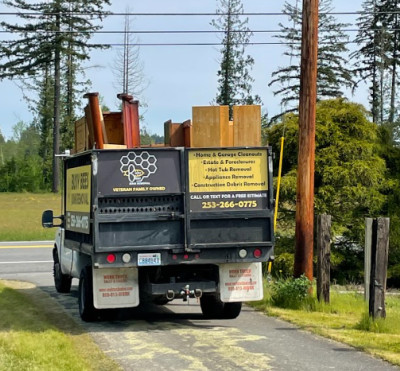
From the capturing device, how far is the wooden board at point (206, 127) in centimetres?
990

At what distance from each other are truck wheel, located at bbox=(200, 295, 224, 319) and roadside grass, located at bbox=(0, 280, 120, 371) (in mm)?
1981

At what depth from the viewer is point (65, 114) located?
61031mm

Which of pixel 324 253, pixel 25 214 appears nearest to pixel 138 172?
pixel 324 253

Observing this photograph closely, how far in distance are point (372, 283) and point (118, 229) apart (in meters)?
3.50

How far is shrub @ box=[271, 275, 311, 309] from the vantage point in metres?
11.8

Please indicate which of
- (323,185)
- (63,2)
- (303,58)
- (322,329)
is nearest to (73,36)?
(63,2)

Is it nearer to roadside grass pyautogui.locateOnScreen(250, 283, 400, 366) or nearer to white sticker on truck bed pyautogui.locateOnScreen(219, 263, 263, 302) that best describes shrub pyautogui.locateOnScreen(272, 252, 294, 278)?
roadside grass pyautogui.locateOnScreen(250, 283, 400, 366)

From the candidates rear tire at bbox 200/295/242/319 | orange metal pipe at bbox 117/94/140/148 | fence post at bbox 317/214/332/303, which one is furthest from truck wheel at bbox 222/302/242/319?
orange metal pipe at bbox 117/94/140/148

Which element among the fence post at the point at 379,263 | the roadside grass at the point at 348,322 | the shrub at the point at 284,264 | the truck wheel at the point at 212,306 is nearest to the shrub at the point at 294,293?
the roadside grass at the point at 348,322

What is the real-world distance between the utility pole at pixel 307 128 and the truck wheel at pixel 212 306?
6.67ft

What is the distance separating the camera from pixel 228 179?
9859mm

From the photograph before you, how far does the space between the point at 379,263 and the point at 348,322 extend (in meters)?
1.20

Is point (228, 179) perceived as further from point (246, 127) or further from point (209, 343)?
point (209, 343)

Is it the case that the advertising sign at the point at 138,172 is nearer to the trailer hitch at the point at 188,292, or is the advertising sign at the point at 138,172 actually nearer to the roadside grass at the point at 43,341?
the trailer hitch at the point at 188,292
